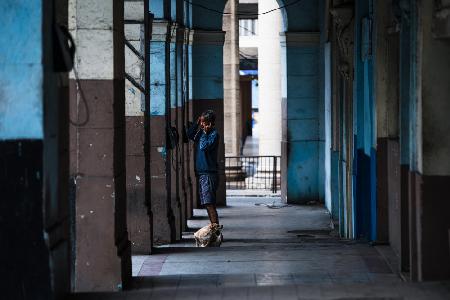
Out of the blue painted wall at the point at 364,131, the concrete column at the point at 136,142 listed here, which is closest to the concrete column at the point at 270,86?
the blue painted wall at the point at 364,131

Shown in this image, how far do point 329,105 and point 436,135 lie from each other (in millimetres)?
10409

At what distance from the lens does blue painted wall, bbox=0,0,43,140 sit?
25.8 feet

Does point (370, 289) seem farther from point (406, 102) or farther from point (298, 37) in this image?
point (298, 37)

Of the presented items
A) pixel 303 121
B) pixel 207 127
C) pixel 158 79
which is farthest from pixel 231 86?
pixel 207 127

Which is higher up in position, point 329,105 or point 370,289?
point 329,105

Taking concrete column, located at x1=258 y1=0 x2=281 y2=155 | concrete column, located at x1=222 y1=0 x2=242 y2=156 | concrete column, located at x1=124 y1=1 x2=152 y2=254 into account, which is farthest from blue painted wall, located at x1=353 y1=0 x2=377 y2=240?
concrete column, located at x1=222 y1=0 x2=242 y2=156

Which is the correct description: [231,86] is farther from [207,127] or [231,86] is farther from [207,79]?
[207,127]

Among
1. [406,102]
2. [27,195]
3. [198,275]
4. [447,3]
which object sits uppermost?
[447,3]

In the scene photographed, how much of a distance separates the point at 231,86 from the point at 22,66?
1200 inches

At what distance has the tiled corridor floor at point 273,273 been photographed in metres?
9.35

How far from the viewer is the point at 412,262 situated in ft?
34.0

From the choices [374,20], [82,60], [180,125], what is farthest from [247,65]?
[82,60]

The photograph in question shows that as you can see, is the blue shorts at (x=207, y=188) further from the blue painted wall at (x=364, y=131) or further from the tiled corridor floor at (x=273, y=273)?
the blue painted wall at (x=364, y=131)

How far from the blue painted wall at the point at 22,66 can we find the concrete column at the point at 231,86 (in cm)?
2852
